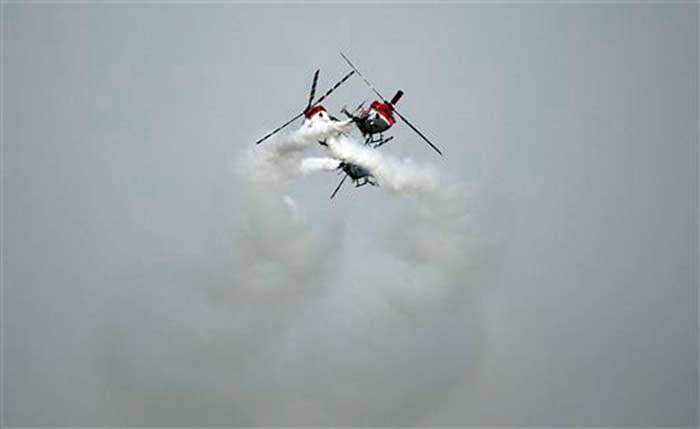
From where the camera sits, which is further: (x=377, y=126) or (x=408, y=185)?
(x=408, y=185)

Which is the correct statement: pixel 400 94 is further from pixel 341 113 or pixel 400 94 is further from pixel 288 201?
pixel 288 201

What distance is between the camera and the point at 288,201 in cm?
8019

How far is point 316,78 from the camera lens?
7412 cm

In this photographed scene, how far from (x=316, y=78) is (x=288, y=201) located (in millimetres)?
9114

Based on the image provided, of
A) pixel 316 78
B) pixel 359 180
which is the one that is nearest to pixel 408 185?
pixel 359 180

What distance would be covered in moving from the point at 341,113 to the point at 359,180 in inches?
166

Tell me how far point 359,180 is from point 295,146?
396 cm

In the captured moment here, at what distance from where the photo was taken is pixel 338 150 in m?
73.4

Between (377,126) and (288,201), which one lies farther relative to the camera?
(288,201)

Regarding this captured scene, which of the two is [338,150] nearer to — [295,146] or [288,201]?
[295,146]

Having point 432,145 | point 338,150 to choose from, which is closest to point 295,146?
point 338,150

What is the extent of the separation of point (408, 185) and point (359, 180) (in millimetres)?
3527

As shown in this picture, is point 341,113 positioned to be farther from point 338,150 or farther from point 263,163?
point 263,163

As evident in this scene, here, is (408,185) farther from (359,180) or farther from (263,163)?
(263,163)
